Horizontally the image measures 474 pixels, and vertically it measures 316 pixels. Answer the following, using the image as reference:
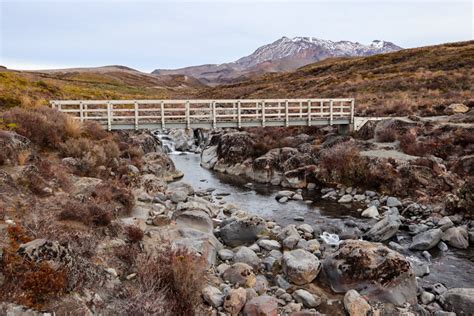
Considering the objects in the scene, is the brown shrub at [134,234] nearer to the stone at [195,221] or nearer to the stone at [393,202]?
the stone at [195,221]

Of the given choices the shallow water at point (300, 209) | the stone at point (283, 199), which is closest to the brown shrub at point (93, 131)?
the shallow water at point (300, 209)

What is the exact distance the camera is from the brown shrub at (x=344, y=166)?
1969 centimetres

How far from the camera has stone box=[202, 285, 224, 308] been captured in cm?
756

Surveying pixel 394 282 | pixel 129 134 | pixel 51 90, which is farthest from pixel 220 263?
pixel 51 90

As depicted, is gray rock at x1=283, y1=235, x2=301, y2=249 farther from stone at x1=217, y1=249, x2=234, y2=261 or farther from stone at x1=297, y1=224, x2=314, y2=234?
stone at x1=217, y1=249, x2=234, y2=261

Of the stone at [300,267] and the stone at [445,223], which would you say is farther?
the stone at [445,223]

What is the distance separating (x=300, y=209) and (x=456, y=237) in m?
6.20

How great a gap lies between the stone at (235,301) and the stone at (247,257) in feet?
6.29

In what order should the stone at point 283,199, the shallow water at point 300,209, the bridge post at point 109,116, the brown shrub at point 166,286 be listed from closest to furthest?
the brown shrub at point 166,286 → the shallow water at point 300,209 → the stone at point 283,199 → the bridge post at point 109,116

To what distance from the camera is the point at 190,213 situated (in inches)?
467

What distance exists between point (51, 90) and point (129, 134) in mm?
13220

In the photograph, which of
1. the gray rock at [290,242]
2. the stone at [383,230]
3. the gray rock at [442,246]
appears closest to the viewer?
the gray rock at [290,242]

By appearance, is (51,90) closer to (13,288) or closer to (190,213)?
(190,213)

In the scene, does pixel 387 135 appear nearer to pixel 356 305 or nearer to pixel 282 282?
pixel 282 282
